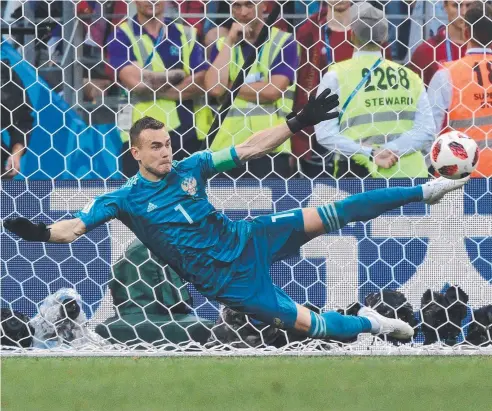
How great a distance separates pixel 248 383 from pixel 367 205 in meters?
1.00

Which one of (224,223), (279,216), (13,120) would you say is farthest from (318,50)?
(13,120)

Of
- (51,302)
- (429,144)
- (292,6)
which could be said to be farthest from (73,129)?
(429,144)

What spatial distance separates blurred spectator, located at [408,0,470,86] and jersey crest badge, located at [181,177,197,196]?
176 centimetres

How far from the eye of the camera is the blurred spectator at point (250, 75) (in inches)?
247

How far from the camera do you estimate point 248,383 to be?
17.3ft

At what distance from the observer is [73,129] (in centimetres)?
629

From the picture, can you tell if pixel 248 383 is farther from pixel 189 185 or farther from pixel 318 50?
pixel 318 50

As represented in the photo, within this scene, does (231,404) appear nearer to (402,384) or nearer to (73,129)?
(402,384)

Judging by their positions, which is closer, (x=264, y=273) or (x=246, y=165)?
(x=264, y=273)

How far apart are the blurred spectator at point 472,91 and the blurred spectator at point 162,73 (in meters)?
1.31

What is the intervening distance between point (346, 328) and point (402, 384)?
37 cm

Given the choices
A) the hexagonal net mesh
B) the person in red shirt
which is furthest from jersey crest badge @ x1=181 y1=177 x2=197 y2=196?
the person in red shirt

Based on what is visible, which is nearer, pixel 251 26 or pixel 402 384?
pixel 402 384

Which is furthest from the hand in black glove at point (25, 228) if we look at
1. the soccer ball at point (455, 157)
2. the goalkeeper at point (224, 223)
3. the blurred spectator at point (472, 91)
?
the blurred spectator at point (472, 91)
